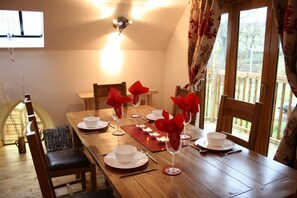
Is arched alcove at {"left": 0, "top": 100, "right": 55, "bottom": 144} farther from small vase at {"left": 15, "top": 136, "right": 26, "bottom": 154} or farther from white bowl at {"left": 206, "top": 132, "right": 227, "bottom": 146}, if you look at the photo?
white bowl at {"left": 206, "top": 132, "right": 227, "bottom": 146}

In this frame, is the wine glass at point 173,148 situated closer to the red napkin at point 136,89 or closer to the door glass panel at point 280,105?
the red napkin at point 136,89

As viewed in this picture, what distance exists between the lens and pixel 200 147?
1.68 metres

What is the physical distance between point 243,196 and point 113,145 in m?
0.87

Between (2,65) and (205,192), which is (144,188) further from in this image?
(2,65)

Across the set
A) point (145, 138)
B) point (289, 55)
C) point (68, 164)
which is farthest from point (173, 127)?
point (289, 55)

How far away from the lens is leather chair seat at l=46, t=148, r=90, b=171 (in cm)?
204

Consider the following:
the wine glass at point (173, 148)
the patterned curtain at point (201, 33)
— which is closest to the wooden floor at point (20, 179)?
the wine glass at point (173, 148)

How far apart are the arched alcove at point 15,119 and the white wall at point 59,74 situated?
0.09 meters

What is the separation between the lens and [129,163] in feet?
4.65

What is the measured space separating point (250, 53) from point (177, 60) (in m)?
1.37

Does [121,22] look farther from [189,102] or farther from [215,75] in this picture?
[189,102]

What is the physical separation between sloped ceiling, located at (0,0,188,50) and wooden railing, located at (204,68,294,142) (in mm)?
1013

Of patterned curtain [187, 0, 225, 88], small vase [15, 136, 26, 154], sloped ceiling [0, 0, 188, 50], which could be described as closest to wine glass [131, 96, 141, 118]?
patterned curtain [187, 0, 225, 88]

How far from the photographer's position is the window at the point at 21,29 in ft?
11.0
